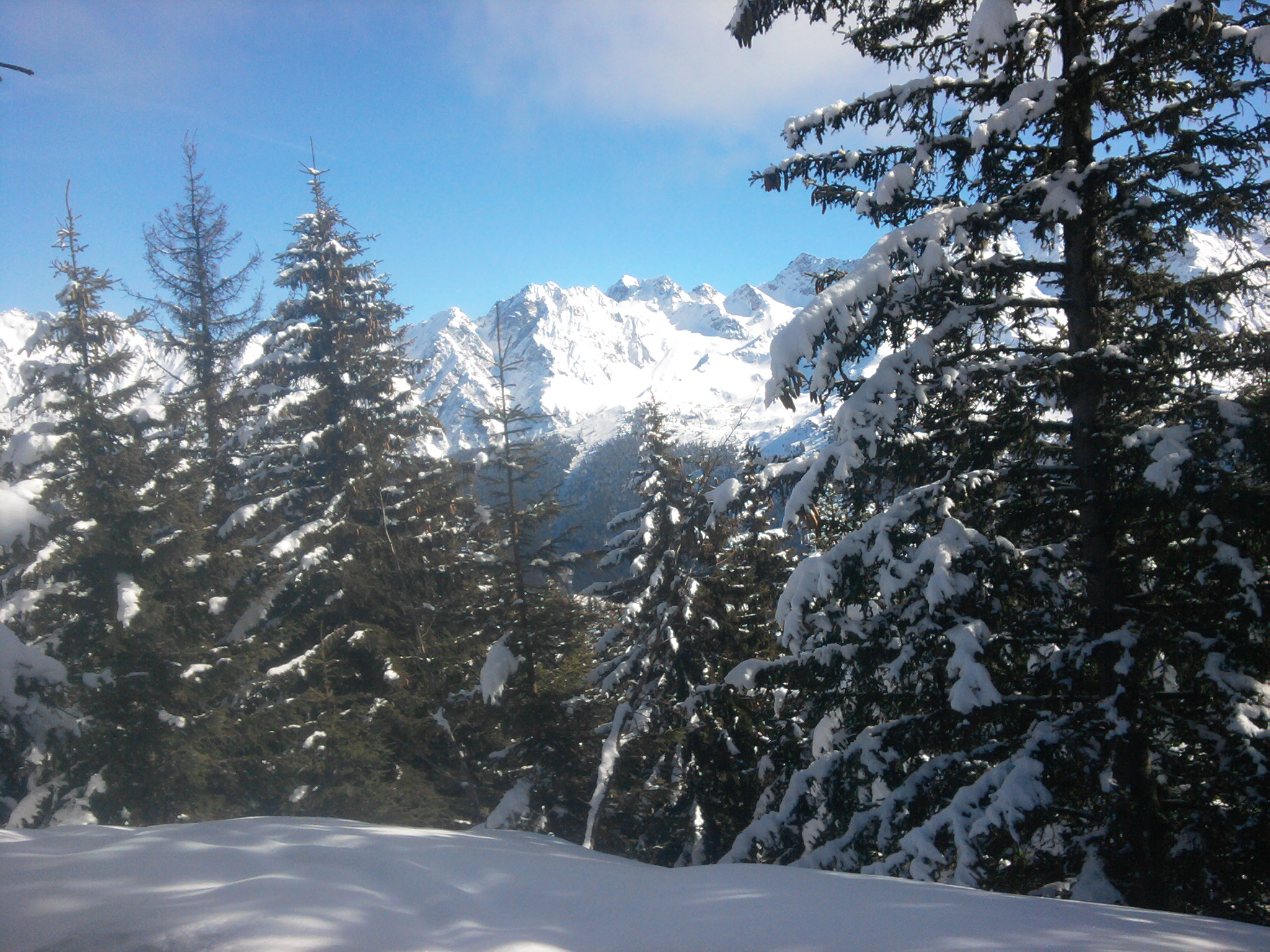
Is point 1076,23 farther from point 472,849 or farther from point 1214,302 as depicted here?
point 472,849

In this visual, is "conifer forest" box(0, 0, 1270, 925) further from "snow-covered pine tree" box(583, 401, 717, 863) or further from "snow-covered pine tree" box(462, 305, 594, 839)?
"snow-covered pine tree" box(462, 305, 594, 839)

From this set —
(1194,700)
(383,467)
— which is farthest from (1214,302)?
(383,467)

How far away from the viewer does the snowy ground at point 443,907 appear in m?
2.31

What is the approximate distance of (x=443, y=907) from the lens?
2797mm

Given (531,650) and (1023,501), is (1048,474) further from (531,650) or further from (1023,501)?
(531,650)

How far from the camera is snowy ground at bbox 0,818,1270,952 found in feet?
7.58

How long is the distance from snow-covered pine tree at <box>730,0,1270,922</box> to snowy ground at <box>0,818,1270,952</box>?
5.16 feet

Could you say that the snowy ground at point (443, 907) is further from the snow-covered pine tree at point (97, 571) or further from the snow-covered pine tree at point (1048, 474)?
the snow-covered pine tree at point (97, 571)

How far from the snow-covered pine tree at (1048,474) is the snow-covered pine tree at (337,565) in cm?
938

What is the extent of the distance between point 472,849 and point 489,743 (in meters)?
10.4

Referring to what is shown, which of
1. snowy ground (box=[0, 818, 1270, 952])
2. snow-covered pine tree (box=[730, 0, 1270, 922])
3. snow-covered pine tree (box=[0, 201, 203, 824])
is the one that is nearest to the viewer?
snowy ground (box=[0, 818, 1270, 952])

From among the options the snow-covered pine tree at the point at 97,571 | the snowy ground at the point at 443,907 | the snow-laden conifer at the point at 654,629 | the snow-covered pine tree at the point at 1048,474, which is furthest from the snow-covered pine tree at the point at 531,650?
the snowy ground at the point at 443,907

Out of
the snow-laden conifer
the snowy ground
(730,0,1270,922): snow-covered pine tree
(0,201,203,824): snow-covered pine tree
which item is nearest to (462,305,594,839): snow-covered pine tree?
the snow-laden conifer

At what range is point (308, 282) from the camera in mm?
14492
